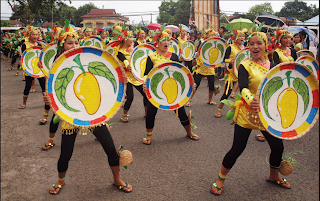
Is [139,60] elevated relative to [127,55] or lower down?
lower down

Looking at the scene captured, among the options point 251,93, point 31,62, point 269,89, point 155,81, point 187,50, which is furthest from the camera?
point 187,50

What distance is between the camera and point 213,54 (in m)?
6.96

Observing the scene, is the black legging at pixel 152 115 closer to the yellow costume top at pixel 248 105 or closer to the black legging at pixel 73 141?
the black legging at pixel 73 141

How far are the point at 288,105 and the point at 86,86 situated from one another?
6.69 feet

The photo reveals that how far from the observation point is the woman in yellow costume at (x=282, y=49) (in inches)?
192

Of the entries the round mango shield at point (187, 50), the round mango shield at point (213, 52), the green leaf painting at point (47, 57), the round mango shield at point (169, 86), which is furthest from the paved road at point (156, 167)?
the round mango shield at point (187, 50)

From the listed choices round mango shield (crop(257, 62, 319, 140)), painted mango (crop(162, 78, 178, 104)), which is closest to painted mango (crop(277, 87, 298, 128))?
round mango shield (crop(257, 62, 319, 140))

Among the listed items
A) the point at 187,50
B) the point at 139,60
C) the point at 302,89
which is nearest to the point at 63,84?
the point at 302,89

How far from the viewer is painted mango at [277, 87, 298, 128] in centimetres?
258

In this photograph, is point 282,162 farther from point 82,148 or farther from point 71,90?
point 82,148

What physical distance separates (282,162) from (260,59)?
130 centimetres

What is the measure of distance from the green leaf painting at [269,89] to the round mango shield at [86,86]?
4.61 ft

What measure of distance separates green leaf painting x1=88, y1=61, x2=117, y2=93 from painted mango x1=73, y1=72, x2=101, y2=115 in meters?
0.06

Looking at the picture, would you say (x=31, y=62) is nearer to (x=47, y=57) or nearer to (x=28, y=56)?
(x=28, y=56)
